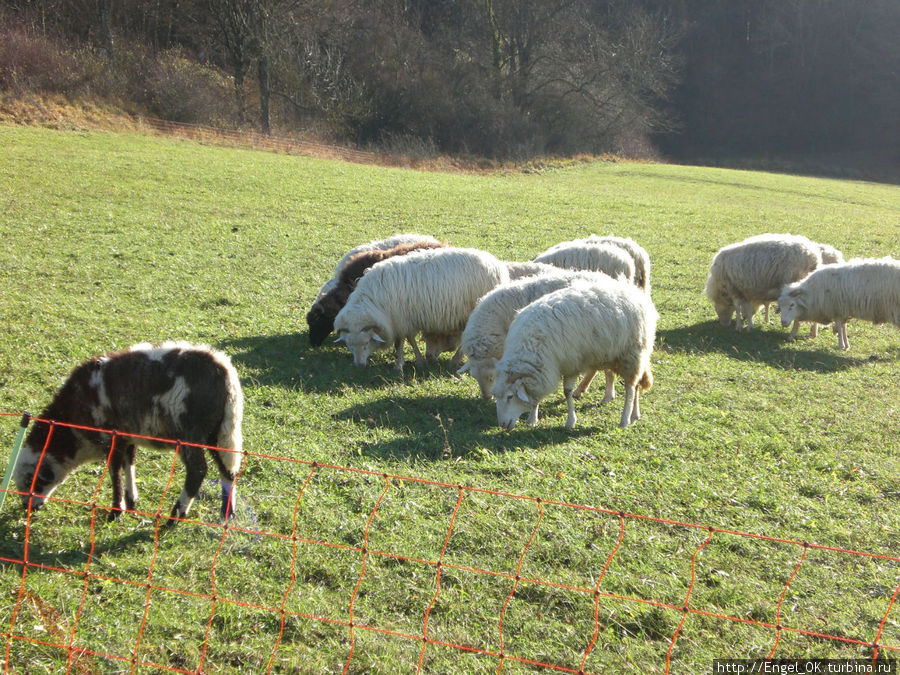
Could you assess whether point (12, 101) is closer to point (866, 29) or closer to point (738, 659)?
point (738, 659)

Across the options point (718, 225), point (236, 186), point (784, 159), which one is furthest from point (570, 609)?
point (784, 159)

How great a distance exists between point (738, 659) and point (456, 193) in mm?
22192

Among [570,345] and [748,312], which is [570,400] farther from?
[748,312]

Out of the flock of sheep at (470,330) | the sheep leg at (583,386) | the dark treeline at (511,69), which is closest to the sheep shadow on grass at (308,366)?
the flock of sheep at (470,330)

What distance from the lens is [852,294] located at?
40.4ft

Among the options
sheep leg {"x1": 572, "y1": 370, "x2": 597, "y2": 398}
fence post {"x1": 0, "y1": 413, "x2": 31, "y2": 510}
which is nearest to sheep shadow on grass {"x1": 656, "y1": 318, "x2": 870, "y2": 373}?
sheep leg {"x1": 572, "y1": 370, "x2": 597, "y2": 398}

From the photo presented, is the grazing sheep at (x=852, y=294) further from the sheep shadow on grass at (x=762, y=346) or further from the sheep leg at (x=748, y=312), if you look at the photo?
the sheep leg at (x=748, y=312)

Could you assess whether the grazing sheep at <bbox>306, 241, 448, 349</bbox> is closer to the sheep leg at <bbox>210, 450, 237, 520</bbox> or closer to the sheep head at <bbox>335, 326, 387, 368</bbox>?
the sheep head at <bbox>335, 326, 387, 368</bbox>

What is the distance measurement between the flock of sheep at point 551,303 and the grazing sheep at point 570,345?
1cm

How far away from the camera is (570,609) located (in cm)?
458

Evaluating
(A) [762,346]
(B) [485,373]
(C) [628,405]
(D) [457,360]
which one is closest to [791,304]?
(A) [762,346]

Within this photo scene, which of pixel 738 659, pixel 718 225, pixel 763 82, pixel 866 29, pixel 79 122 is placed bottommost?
pixel 738 659

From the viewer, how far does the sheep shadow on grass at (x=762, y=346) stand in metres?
11.3

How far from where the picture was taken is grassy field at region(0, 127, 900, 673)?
14.0ft
